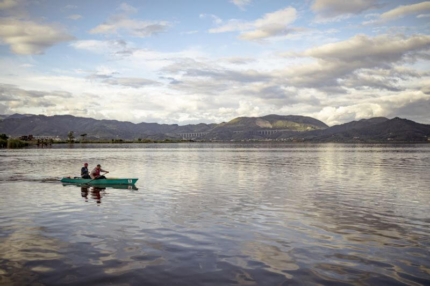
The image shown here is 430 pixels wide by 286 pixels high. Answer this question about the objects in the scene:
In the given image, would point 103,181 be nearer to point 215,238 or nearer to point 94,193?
point 94,193

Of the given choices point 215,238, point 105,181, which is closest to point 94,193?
point 105,181

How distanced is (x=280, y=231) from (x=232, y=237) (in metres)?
3.59

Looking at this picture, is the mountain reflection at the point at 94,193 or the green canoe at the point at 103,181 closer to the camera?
the mountain reflection at the point at 94,193

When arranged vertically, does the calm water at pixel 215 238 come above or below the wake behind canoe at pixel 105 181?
below

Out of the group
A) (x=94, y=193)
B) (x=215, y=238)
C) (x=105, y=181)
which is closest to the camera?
(x=215, y=238)

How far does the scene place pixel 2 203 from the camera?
108 ft

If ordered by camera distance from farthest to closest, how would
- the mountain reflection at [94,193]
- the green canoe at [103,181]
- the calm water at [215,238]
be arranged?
the green canoe at [103,181]
the mountain reflection at [94,193]
the calm water at [215,238]

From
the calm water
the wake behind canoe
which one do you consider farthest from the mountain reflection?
the wake behind canoe

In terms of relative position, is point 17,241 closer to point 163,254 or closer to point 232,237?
point 163,254

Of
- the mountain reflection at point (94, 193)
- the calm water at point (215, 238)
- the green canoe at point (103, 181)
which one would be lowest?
the mountain reflection at point (94, 193)

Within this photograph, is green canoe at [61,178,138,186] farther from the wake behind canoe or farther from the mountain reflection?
the mountain reflection

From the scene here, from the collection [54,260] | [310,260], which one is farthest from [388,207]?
[54,260]

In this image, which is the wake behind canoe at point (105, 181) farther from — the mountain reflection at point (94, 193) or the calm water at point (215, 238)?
the calm water at point (215, 238)

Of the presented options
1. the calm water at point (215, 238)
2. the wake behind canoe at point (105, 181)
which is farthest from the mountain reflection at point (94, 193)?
the wake behind canoe at point (105, 181)
